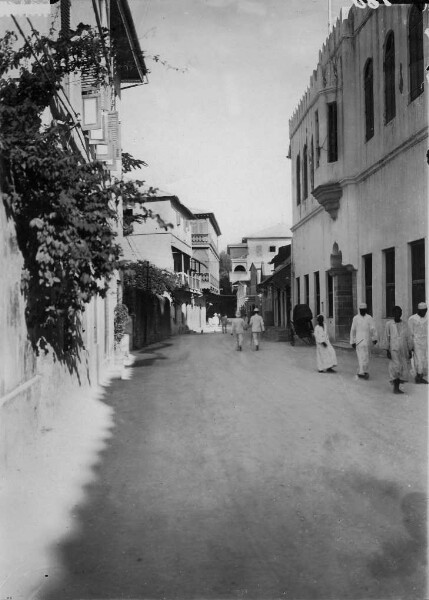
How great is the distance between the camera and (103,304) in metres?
13.5

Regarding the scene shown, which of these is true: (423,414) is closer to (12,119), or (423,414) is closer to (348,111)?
(12,119)

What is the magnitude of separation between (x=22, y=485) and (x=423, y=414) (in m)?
5.49

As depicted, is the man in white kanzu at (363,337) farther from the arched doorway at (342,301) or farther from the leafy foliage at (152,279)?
the leafy foliage at (152,279)

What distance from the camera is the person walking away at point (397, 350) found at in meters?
9.48

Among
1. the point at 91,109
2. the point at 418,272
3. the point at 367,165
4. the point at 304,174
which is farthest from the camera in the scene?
the point at 304,174

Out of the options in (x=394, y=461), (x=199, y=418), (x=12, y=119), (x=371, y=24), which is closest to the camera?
(x=394, y=461)

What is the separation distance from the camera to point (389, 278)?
14938mm

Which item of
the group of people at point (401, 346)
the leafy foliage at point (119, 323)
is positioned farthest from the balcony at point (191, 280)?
the group of people at point (401, 346)

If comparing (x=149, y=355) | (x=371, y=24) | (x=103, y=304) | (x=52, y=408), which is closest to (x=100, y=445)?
(x=52, y=408)

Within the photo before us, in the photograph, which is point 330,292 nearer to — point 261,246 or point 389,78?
point 389,78

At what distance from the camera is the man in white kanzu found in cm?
1137

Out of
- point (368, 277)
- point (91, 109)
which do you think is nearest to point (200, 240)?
point (368, 277)

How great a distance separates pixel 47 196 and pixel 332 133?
50.7 ft

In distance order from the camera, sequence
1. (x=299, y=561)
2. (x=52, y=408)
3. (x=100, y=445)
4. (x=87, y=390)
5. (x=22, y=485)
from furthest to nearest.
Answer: (x=87, y=390), (x=52, y=408), (x=100, y=445), (x=22, y=485), (x=299, y=561)
